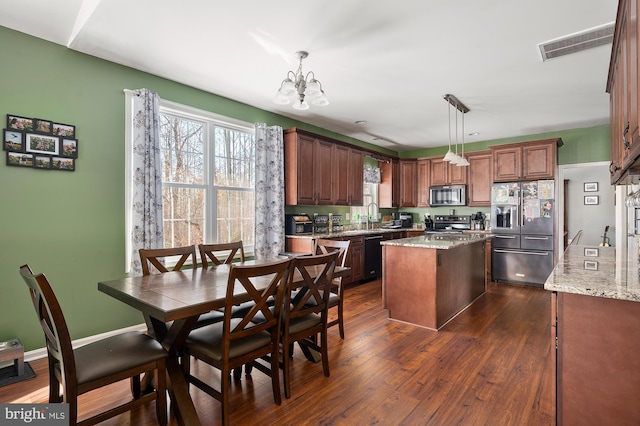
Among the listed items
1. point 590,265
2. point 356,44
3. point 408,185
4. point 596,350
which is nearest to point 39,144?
point 356,44

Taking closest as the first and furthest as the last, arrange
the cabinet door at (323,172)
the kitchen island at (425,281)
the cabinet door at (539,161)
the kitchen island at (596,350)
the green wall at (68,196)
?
1. the kitchen island at (596,350)
2. the green wall at (68,196)
3. the kitchen island at (425,281)
4. the cabinet door at (323,172)
5. the cabinet door at (539,161)

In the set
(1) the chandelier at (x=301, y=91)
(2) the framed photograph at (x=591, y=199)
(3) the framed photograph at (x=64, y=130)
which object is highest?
(1) the chandelier at (x=301, y=91)

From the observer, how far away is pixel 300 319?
242cm

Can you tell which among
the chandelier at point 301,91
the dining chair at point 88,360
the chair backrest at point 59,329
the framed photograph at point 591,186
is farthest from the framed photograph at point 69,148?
the framed photograph at point 591,186

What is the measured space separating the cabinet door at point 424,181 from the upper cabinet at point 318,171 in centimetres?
191

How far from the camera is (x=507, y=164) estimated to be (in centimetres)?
568

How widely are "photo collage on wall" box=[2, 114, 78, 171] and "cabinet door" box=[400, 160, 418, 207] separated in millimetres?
5998

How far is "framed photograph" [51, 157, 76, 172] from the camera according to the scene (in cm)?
287

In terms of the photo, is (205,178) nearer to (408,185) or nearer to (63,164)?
(63,164)

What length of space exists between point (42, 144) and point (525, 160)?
644 cm

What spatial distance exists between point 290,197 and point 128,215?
2.19 m

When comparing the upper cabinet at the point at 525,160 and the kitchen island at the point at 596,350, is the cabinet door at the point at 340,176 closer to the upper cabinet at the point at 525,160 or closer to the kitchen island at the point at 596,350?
the upper cabinet at the point at 525,160

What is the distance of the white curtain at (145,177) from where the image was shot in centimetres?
326

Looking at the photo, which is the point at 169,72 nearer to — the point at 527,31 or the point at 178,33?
the point at 178,33
